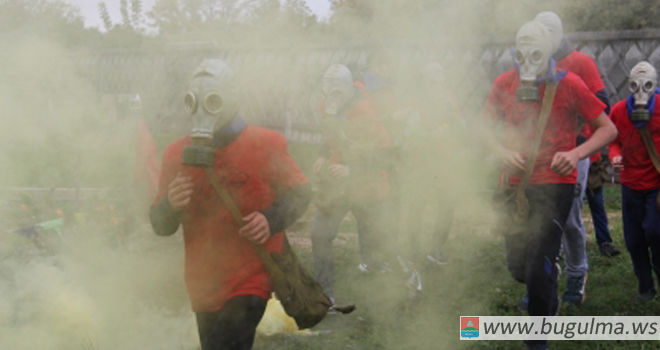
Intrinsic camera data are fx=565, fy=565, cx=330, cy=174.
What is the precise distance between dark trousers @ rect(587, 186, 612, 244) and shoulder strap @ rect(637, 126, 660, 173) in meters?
1.41

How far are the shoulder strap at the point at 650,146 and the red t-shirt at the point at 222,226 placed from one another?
3255 mm

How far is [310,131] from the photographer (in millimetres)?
7125

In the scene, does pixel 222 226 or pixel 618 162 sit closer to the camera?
pixel 222 226

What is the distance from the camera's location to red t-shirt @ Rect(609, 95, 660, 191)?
4.44 meters

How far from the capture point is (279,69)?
546 cm

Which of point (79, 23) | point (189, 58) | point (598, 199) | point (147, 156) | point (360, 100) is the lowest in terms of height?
point (598, 199)

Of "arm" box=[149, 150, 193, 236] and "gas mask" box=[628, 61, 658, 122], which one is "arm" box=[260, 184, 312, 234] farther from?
"gas mask" box=[628, 61, 658, 122]

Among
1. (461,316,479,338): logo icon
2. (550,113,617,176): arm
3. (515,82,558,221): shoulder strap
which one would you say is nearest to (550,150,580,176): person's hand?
(550,113,617,176): arm

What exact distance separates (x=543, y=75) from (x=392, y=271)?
8.60ft

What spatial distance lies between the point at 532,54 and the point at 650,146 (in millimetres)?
1744

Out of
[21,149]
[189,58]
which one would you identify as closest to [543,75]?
[189,58]

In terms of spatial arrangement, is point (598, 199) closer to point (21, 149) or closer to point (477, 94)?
point (477, 94)

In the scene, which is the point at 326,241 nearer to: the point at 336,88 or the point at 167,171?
the point at 336,88

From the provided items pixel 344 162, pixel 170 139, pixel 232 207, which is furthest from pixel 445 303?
pixel 170 139
